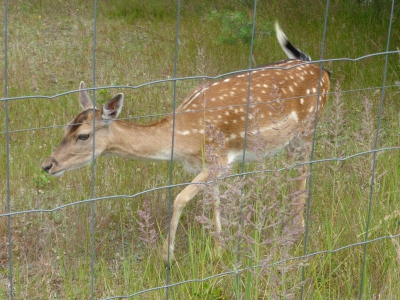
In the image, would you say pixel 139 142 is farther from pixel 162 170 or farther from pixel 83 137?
pixel 162 170

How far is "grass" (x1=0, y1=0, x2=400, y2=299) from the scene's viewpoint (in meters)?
3.80

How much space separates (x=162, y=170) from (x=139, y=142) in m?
0.59

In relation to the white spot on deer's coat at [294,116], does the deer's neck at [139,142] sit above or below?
below

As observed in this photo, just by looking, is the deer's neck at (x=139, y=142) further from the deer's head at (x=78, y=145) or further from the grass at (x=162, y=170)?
the grass at (x=162, y=170)

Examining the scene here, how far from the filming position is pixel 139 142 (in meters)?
4.97

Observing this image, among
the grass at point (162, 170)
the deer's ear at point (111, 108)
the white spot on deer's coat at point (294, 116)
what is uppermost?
the deer's ear at point (111, 108)

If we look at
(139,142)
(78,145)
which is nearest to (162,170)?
(139,142)

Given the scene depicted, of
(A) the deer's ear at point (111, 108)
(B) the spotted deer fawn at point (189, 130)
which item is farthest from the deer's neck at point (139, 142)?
(A) the deer's ear at point (111, 108)

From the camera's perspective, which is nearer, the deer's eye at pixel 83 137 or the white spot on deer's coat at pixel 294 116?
the deer's eye at pixel 83 137

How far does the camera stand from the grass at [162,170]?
3.80m

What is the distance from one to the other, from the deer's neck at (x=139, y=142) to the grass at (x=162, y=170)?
0.88 ft

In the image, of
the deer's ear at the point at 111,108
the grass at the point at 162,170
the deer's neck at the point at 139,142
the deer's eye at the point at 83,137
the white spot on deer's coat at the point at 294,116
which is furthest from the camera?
the white spot on deer's coat at the point at 294,116

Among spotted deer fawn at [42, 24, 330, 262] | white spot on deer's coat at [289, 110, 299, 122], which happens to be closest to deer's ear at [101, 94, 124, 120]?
spotted deer fawn at [42, 24, 330, 262]

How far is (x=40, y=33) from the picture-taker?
391 inches
